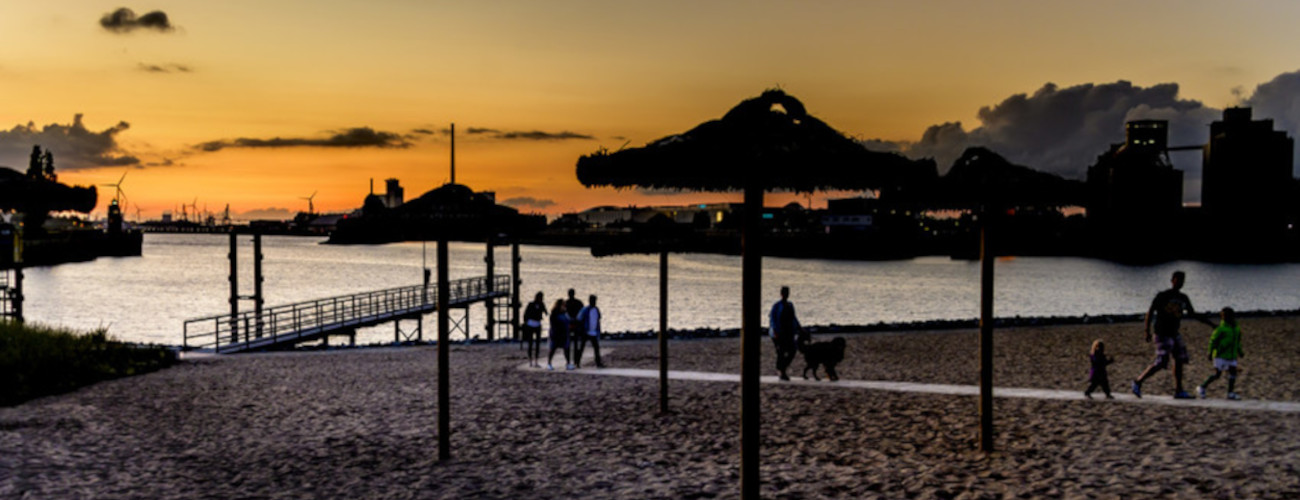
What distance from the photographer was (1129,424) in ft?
38.9

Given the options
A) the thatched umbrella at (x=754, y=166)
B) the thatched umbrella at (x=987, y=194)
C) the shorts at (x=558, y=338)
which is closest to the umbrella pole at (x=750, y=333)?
the thatched umbrella at (x=754, y=166)

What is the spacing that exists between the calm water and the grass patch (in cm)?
3515

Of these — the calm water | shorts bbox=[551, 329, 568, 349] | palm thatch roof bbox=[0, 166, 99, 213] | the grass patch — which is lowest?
the calm water

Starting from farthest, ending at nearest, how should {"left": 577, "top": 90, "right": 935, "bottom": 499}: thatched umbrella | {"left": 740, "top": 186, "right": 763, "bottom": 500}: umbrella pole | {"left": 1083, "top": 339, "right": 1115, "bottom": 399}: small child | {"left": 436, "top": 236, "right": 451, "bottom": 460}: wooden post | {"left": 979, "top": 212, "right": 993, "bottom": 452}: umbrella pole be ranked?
1. {"left": 1083, "top": 339, "right": 1115, "bottom": 399}: small child
2. {"left": 436, "top": 236, "right": 451, "bottom": 460}: wooden post
3. {"left": 979, "top": 212, "right": 993, "bottom": 452}: umbrella pole
4. {"left": 577, "top": 90, "right": 935, "bottom": 499}: thatched umbrella
5. {"left": 740, "top": 186, "right": 763, "bottom": 500}: umbrella pole

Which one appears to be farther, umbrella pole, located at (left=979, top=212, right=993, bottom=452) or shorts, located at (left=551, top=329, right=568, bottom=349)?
shorts, located at (left=551, top=329, right=568, bottom=349)

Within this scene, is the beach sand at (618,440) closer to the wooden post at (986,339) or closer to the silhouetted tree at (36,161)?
the wooden post at (986,339)

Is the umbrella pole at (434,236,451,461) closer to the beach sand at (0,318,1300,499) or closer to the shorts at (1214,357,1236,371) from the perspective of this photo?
the beach sand at (0,318,1300,499)

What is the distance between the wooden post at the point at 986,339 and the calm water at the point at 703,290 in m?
48.3

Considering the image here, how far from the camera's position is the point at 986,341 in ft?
33.6

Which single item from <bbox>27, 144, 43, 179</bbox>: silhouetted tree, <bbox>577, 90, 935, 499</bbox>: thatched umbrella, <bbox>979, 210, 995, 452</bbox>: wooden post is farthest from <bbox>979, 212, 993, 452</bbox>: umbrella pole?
<bbox>27, 144, 43, 179</bbox>: silhouetted tree

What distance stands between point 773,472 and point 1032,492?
278 centimetres

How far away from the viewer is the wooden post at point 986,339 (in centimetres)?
1020

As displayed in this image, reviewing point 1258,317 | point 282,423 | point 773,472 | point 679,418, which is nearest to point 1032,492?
point 773,472

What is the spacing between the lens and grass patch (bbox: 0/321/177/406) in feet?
53.6
